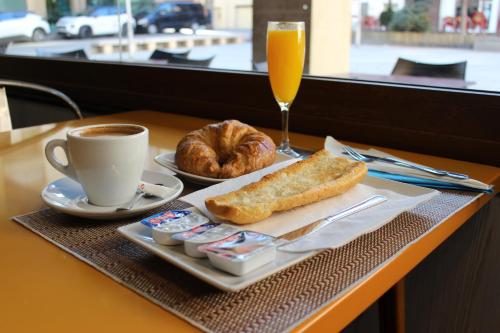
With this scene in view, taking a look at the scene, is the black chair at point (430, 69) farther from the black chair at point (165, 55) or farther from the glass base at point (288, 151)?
the black chair at point (165, 55)

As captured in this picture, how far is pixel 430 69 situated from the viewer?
123cm

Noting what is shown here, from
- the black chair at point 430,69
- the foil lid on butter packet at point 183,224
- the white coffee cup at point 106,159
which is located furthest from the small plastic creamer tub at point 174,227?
the black chair at point 430,69

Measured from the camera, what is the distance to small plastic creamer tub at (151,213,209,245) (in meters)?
0.49

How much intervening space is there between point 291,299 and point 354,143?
0.67 m

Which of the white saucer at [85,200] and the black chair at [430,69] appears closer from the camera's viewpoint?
the white saucer at [85,200]

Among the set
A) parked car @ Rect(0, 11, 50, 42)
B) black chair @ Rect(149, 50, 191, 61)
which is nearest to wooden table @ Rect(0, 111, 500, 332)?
black chair @ Rect(149, 50, 191, 61)

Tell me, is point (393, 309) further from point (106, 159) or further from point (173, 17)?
point (173, 17)

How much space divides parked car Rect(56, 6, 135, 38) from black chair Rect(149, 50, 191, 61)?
319 mm

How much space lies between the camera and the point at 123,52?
6.23 feet

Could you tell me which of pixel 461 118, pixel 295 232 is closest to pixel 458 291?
pixel 461 118

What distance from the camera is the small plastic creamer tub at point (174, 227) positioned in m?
0.49

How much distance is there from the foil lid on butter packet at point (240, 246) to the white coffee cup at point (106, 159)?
19 cm

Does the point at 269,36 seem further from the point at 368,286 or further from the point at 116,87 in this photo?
the point at 116,87

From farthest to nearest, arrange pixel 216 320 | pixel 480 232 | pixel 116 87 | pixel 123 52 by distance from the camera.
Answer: pixel 123 52 < pixel 116 87 < pixel 480 232 < pixel 216 320
